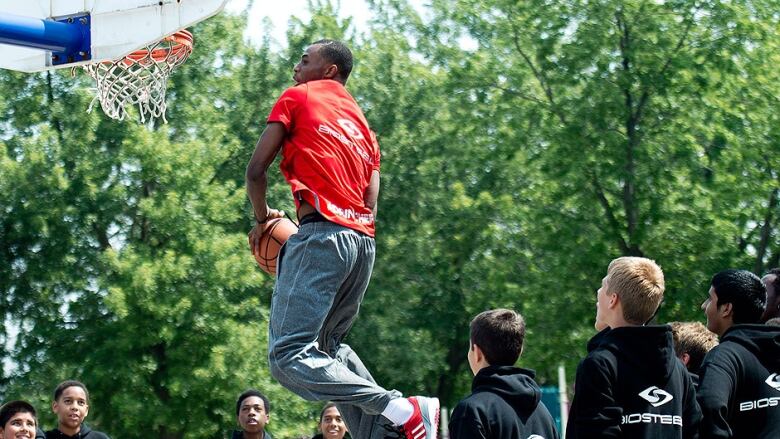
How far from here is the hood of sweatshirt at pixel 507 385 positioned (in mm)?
6383

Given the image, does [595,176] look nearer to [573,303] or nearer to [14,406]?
[573,303]

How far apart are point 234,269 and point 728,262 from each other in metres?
11.4

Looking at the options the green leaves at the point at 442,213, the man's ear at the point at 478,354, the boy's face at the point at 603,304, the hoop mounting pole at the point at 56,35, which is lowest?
the green leaves at the point at 442,213

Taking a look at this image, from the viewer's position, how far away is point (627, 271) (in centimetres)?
586

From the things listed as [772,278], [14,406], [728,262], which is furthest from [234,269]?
[772,278]

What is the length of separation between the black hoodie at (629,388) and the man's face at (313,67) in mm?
2085

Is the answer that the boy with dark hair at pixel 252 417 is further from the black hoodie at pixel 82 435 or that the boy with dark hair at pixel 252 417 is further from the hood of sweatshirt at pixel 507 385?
the hood of sweatshirt at pixel 507 385

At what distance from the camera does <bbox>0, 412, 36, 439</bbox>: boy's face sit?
9750mm

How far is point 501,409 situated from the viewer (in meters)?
6.28

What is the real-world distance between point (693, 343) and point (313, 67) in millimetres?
2907

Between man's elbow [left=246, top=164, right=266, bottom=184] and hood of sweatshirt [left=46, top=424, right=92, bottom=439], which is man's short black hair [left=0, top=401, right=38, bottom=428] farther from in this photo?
man's elbow [left=246, top=164, right=266, bottom=184]

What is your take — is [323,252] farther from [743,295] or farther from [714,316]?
[743,295]

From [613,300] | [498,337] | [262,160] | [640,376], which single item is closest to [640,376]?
[640,376]

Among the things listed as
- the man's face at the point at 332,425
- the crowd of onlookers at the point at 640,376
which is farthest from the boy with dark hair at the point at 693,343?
the man's face at the point at 332,425
